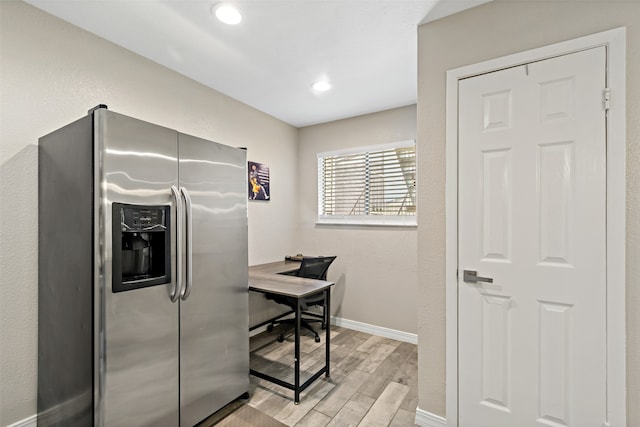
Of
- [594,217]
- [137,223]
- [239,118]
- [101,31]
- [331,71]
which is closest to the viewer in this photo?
[594,217]

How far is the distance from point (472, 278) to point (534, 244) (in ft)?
1.21

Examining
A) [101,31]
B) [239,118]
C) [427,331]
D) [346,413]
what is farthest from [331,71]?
[346,413]

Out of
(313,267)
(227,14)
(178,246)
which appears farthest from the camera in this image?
(313,267)

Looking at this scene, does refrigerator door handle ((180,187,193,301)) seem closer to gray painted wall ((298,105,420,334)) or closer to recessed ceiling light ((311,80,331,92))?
recessed ceiling light ((311,80,331,92))

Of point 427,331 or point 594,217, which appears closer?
point 594,217

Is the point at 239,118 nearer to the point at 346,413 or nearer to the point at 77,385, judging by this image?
the point at 77,385

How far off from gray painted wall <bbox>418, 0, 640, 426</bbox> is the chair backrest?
135 centimetres

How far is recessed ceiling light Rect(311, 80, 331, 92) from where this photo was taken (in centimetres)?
277

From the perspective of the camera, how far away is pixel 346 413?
208cm

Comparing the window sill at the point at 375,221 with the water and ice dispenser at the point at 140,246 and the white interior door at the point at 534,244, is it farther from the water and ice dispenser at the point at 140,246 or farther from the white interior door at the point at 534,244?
the water and ice dispenser at the point at 140,246

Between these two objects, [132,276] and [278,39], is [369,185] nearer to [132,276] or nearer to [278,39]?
[278,39]

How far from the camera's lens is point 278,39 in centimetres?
210

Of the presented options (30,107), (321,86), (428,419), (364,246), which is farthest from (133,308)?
(364,246)

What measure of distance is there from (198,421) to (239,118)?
271 cm
